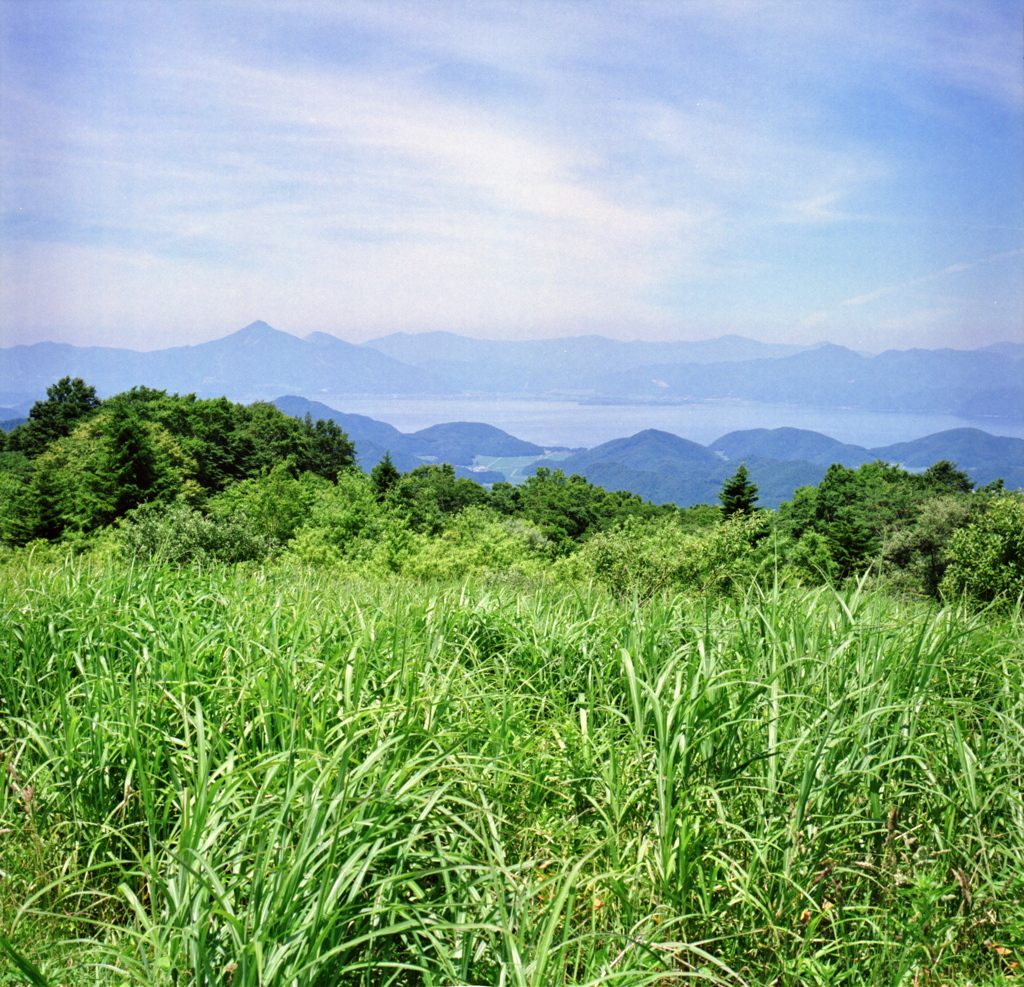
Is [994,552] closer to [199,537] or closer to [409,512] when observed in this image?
[199,537]

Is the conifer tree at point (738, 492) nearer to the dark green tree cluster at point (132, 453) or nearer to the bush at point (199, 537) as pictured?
the bush at point (199, 537)

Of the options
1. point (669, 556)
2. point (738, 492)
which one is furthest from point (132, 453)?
point (738, 492)

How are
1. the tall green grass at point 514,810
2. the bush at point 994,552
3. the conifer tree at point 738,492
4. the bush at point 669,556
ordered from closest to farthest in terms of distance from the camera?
the tall green grass at point 514,810 < the bush at point 669,556 < the bush at point 994,552 < the conifer tree at point 738,492

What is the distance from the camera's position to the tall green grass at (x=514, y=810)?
5.39 ft

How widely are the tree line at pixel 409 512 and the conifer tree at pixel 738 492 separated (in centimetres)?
10

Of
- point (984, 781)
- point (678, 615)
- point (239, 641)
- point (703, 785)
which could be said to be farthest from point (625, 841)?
point (239, 641)

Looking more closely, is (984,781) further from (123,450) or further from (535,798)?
(123,450)

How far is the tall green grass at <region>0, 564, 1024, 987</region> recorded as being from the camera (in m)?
1.64

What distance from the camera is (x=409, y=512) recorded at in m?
41.7

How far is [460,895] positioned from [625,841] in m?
0.52

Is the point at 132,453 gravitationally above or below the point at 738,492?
above

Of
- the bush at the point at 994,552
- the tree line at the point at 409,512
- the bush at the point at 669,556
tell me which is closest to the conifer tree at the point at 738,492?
the tree line at the point at 409,512

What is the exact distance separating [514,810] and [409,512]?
39.9m

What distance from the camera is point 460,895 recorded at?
72.0 inches
